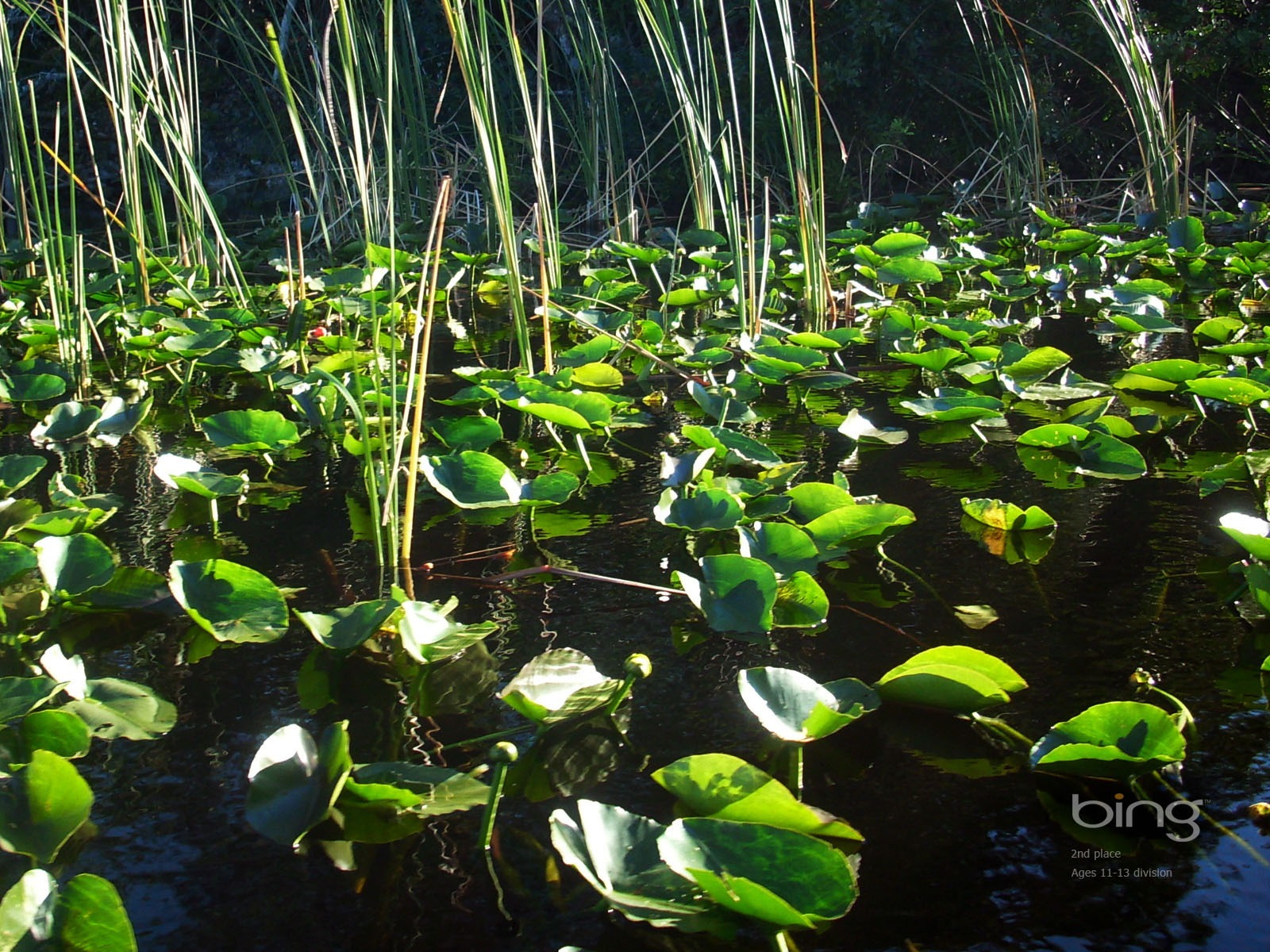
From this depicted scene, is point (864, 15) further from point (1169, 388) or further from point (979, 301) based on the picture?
point (1169, 388)

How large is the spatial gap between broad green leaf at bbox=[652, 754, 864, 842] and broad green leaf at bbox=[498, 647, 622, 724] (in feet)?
0.52

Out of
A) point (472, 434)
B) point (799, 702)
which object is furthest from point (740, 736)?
point (472, 434)

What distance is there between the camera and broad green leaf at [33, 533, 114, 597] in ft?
3.71

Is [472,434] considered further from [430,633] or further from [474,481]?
[430,633]

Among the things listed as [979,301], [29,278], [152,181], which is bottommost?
[979,301]

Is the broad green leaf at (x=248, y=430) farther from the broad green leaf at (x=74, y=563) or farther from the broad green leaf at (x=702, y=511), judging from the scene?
the broad green leaf at (x=702, y=511)

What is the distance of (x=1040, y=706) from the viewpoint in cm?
98

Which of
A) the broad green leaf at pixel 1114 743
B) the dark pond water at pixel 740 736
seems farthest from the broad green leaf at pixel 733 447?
the broad green leaf at pixel 1114 743

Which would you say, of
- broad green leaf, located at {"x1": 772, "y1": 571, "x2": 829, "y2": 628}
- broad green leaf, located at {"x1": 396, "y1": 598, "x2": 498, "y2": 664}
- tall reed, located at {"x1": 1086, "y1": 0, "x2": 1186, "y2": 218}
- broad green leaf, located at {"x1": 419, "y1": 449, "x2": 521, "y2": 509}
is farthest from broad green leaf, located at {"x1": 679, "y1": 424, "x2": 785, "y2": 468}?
tall reed, located at {"x1": 1086, "y1": 0, "x2": 1186, "y2": 218}

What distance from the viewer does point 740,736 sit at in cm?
97

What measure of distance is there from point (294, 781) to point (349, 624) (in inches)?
8.7

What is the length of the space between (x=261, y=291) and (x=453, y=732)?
7.22ft

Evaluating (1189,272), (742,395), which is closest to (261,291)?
(742,395)

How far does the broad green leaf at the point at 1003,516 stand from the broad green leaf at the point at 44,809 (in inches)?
38.7
